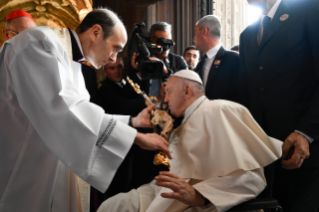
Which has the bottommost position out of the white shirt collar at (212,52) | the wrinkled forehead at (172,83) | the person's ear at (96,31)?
the wrinkled forehead at (172,83)

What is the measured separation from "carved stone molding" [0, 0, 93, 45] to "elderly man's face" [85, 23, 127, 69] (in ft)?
7.61

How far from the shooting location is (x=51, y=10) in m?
3.95

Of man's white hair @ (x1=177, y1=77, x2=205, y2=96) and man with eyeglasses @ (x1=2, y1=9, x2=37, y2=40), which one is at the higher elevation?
man with eyeglasses @ (x1=2, y1=9, x2=37, y2=40)

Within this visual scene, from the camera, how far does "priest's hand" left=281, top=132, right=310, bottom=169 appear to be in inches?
63.3

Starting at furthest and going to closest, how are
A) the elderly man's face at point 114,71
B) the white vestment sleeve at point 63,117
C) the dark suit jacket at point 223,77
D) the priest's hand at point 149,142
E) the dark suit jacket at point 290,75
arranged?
the elderly man's face at point 114,71 → the dark suit jacket at point 223,77 → the dark suit jacket at point 290,75 → the priest's hand at point 149,142 → the white vestment sleeve at point 63,117

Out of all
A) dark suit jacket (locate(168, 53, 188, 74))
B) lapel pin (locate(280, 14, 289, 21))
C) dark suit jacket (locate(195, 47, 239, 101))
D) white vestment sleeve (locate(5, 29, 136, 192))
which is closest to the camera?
white vestment sleeve (locate(5, 29, 136, 192))

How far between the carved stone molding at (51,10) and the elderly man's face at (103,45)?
7.61 ft

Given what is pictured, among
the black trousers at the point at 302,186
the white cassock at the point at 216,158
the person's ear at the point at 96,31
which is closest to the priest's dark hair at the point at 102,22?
the person's ear at the point at 96,31

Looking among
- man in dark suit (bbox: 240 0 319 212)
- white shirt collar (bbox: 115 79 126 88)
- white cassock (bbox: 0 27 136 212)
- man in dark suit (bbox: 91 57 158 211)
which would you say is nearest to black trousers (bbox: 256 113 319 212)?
man in dark suit (bbox: 240 0 319 212)

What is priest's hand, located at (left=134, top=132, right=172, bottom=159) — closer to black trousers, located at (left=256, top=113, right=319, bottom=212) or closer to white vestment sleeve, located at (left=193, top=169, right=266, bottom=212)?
white vestment sleeve, located at (left=193, top=169, right=266, bottom=212)

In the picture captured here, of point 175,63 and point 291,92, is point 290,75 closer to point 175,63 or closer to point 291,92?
point 291,92

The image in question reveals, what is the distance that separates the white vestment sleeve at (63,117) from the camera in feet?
4.11

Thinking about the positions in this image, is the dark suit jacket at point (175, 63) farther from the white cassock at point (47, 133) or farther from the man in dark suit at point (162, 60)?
the white cassock at point (47, 133)

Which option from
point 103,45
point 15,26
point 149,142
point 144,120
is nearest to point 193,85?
point 144,120
